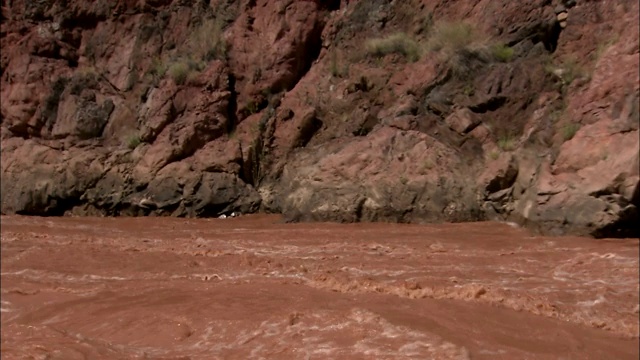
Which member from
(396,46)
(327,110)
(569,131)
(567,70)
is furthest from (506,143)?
(327,110)

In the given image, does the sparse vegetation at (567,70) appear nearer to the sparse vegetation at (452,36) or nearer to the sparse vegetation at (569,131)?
the sparse vegetation at (569,131)

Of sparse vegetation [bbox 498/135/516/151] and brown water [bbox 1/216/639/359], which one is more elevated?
sparse vegetation [bbox 498/135/516/151]

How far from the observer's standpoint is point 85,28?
1288cm

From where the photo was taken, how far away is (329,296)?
5.08 m

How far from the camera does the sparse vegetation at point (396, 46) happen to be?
381 inches

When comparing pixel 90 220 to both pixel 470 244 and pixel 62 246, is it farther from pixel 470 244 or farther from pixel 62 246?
pixel 470 244

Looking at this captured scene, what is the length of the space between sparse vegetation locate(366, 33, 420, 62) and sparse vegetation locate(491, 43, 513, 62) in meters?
1.22

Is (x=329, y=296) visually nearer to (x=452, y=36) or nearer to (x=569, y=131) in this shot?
(x=569, y=131)

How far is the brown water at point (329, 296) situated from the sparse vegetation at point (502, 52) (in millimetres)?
2783

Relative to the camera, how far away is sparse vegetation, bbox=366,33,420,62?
9680mm

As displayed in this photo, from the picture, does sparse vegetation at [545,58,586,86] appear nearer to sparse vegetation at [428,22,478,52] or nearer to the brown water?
sparse vegetation at [428,22,478,52]

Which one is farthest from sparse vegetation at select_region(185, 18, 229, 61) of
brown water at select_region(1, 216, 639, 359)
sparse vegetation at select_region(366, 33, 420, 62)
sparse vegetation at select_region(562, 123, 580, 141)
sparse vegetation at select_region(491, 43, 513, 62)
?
sparse vegetation at select_region(562, 123, 580, 141)

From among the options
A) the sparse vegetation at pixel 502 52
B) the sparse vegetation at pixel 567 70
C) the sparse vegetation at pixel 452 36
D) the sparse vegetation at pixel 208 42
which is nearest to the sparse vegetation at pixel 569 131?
the sparse vegetation at pixel 567 70

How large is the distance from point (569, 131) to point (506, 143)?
3.17 feet
